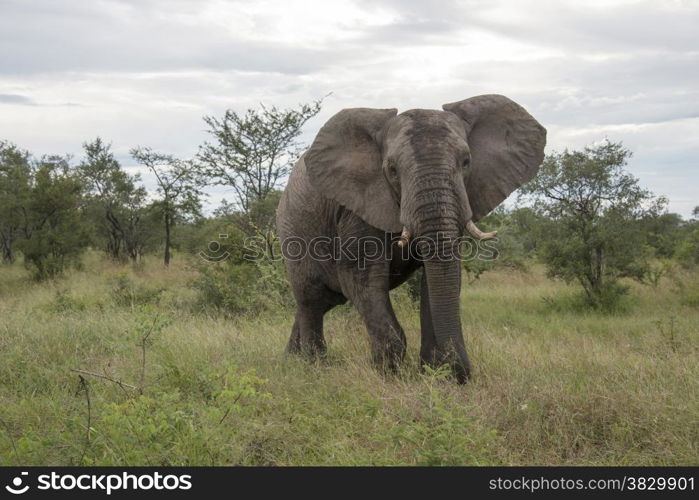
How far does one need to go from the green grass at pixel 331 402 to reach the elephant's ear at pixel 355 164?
52.4 inches

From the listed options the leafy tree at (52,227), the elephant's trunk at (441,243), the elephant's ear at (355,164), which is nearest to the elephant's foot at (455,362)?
the elephant's trunk at (441,243)

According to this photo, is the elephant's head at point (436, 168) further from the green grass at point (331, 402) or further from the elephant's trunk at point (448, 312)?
the green grass at point (331, 402)

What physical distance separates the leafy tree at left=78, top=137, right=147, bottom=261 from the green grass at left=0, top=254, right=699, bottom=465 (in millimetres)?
19446

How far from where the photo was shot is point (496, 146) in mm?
5992

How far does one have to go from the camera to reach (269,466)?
4.13 metres

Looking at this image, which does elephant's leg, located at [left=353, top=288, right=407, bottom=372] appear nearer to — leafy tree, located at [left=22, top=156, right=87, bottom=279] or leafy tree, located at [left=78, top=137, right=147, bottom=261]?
leafy tree, located at [left=22, top=156, right=87, bottom=279]

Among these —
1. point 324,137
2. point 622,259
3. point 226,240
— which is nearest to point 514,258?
point 622,259

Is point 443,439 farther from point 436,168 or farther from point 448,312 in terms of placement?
point 436,168

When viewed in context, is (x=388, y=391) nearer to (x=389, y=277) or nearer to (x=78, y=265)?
(x=389, y=277)

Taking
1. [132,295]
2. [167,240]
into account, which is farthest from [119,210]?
[132,295]

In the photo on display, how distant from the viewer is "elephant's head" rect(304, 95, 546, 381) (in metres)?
5.20

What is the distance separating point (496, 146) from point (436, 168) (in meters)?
1.03

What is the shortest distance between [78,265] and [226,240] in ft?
29.0

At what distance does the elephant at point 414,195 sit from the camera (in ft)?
17.2
